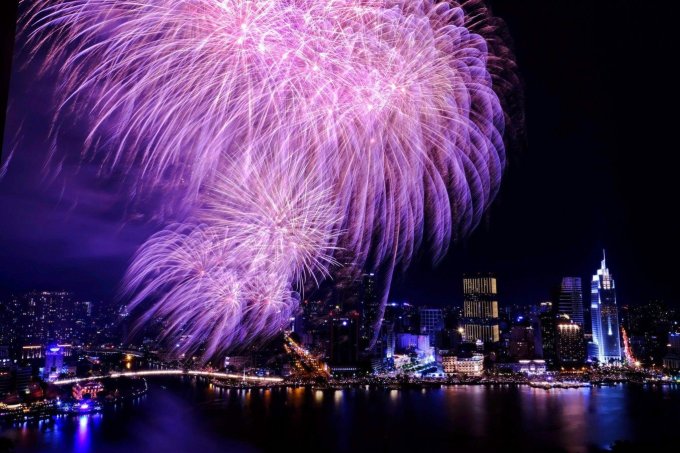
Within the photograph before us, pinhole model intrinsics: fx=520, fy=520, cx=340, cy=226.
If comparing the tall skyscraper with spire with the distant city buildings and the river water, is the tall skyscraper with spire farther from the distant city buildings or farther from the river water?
the river water

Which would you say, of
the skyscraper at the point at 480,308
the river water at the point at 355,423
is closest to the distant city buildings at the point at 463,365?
the river water at the point at 355,423

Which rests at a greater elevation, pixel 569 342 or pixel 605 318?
pixel 605 318

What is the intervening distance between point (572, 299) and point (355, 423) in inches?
1784

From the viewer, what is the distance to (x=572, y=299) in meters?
52.9

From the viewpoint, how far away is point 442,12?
5328 mm

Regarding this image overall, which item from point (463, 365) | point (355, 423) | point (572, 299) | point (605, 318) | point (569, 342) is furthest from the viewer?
point (572, 299)

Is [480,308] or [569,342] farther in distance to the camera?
[480,308]

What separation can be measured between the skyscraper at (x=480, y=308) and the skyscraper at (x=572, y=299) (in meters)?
6.44

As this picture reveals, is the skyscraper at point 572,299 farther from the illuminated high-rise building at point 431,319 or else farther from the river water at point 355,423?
the river water at point 355,423

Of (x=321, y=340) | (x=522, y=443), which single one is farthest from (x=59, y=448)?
(x=321, y=340)

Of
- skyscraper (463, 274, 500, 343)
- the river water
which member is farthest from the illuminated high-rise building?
the river water

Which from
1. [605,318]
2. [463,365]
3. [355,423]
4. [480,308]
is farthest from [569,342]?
[355,423]

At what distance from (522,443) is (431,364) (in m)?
24.0

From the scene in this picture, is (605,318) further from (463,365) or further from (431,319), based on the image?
(463,365)
